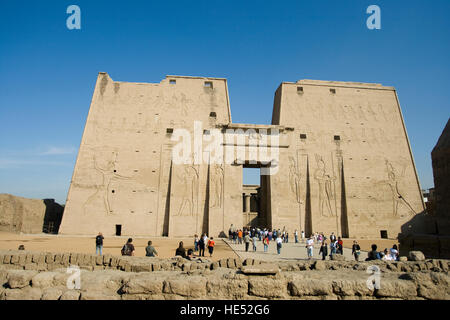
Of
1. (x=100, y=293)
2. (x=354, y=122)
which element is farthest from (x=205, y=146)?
(x=100, y=293)

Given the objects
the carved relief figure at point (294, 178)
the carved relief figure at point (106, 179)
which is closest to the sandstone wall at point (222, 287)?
the carved relief figure at point (106, 179)

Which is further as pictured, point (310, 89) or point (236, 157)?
point (310, 89)

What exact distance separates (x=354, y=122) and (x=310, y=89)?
4.71 m

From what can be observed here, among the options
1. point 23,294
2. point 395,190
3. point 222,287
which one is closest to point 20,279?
point 23,294

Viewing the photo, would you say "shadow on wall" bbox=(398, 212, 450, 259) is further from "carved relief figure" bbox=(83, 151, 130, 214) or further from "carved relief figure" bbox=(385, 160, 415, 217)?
"carved relief figure" bbox=(83, 151, 130, 214)

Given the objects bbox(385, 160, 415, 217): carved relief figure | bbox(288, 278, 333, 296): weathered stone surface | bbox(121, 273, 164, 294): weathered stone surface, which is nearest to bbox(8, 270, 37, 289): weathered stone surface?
bbox(121, 273, 164, 294): weathered stone surface

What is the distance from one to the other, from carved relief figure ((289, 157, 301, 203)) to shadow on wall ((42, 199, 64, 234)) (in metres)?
19.3

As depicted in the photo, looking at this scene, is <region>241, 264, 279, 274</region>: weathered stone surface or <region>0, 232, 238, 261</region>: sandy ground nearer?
<region>241, 264, 279, 274</region>: weathered stone surface

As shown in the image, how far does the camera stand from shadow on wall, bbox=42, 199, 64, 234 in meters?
21.4

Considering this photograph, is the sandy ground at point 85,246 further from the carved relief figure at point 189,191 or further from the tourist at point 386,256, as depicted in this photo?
the tourist at point 386,256

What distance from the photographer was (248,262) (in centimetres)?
619

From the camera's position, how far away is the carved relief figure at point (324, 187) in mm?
20953
